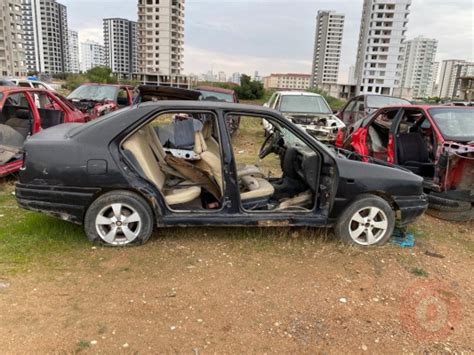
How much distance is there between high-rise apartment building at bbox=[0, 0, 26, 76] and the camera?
64.7 meters

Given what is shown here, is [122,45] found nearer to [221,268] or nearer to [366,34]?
[366,34]

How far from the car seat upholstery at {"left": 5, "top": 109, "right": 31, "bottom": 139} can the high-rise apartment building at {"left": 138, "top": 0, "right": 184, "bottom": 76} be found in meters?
70.0

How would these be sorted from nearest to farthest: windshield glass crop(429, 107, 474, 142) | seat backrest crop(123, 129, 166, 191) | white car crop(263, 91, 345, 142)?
seat backrest crop(123, 129, 166, 191) < windshield glass crop(429, 107, 474, 142) < white car crop(263, 91, 345, 142)

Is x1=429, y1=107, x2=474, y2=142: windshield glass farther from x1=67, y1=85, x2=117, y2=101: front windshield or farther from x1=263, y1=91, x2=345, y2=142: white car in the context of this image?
x1=67, y1=85, x2=117, y2=101: front windshield

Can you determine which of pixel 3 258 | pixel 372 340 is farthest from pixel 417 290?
pixel 3 258

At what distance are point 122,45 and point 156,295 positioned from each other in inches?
4363

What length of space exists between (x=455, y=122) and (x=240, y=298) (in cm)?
473

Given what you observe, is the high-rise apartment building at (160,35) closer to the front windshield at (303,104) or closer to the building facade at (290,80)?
the building facade at (290,80)

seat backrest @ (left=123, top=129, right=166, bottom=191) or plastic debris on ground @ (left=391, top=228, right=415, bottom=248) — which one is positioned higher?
seat backrest @ (left=123, top=129, right=166, bottom=191)

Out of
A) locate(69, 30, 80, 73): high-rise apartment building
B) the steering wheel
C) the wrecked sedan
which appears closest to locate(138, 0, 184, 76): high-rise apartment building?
locate(69, 30, 80, 73): high-rise apartment building

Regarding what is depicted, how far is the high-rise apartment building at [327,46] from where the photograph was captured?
10394 centimetres

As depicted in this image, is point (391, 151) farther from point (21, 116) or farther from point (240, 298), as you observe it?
point (21, 116)

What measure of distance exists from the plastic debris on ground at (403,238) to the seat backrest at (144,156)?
2.90 meters

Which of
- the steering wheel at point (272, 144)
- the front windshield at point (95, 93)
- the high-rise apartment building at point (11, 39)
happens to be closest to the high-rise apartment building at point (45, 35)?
the high-rise apartment building at point (11, 39)
